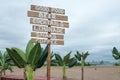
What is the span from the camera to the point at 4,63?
51.4 feet

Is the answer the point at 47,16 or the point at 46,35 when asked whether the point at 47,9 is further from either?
the point at 46,35

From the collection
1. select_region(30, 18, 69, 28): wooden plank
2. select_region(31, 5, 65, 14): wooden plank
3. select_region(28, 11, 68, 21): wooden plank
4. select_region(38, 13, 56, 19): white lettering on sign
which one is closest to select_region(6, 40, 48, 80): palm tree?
select_region(30, 18, 69, 28): wooden plank

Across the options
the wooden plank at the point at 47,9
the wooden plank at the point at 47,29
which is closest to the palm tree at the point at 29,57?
the wooden plank at the point at 47,29

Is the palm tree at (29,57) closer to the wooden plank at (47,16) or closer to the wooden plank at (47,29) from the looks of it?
the wooden plank at (47,29)

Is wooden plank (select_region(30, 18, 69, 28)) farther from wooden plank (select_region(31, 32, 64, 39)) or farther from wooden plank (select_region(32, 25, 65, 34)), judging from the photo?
wooden plank (select_region(31, 32, 64, 39))

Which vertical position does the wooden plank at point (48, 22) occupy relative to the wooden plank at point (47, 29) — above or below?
above

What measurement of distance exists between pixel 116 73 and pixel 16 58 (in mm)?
17832

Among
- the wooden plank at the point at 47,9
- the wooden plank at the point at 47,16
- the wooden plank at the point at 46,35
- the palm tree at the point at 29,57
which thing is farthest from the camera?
the wooden plank at the point at 47,9

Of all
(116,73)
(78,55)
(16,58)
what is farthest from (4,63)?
(116,73)

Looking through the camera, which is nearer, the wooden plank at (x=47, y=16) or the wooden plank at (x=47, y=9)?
the wooden plank at (x=47, y=16)

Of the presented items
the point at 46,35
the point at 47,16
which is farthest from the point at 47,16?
Result: the point at 46,35

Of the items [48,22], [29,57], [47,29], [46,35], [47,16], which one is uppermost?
Answer: [47,16]

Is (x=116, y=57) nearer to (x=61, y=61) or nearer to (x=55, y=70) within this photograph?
(x=61, y=61)

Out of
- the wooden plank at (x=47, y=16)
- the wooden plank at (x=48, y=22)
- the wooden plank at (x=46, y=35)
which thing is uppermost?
the wooden plank at (x=47, y=16)
